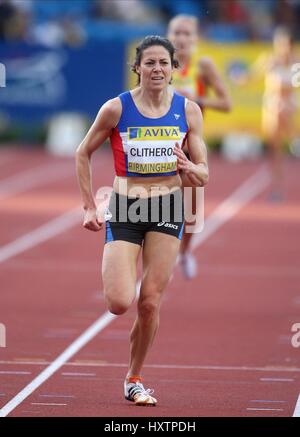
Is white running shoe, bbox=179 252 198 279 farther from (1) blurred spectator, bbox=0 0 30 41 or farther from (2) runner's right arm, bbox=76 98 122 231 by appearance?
(1) blurred spectator, bbox=0 0 30 41

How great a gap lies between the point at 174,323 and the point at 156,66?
13.1ft

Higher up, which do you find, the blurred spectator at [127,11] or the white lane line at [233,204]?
the blurred spectator at [127,11]

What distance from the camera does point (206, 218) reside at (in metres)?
19.3

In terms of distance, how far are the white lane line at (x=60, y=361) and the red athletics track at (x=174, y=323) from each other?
0.03m

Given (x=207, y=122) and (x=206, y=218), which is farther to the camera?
(x=207, y=122)

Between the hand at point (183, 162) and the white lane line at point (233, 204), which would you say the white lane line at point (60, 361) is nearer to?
the hand at point (183, 162)

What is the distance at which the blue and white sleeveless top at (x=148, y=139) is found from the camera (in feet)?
26.0

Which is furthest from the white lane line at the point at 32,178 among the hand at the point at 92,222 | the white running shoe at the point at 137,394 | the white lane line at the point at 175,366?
the hand at the point at 92,222
